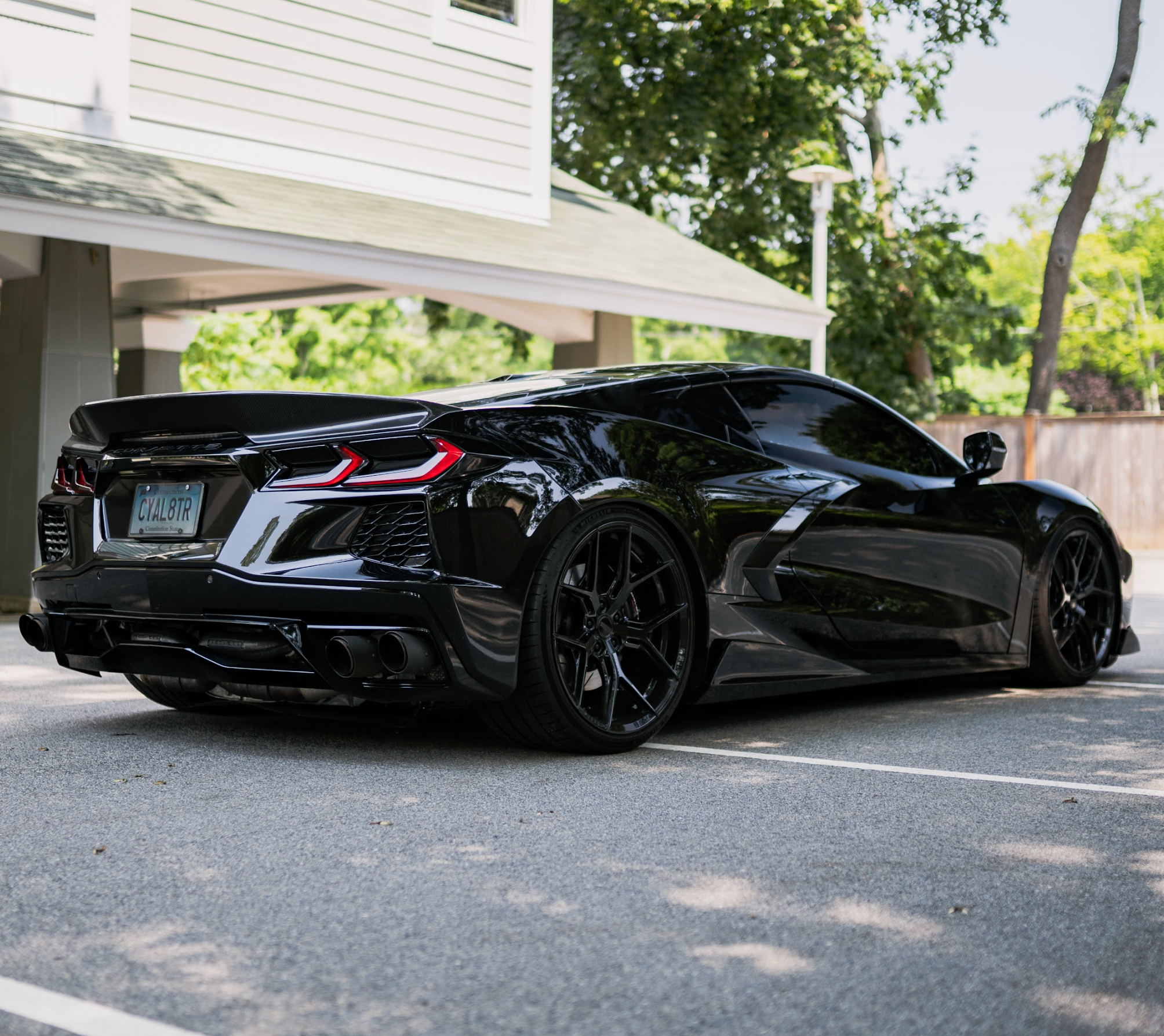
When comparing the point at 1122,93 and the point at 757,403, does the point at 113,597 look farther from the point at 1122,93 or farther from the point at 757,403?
the point at 1122,93

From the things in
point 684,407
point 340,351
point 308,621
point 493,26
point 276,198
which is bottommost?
point 308,621

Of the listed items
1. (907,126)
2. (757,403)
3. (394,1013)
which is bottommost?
(394,1013)

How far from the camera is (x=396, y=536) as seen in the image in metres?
4.38

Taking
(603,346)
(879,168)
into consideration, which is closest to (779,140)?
(879,168)

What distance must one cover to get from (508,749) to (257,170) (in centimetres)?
759

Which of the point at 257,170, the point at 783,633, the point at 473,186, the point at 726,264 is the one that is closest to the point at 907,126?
the point at 726,264

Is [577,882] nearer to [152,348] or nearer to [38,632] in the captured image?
[38,632]

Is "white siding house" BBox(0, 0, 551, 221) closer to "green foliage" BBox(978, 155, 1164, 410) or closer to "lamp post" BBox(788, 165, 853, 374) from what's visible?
→ "lamp post" BBox(788, 165, 853, 374)

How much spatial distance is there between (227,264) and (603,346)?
158 inches

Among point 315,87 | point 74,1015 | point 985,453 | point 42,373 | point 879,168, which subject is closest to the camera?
point 74,1015

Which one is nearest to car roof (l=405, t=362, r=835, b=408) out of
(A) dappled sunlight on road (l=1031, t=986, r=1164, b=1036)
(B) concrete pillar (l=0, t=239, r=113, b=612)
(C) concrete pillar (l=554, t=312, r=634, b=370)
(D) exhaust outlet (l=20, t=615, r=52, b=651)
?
(D) exhaust outlet (l=20, t=615, r=52, b=651)

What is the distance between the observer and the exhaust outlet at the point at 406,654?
4.32m

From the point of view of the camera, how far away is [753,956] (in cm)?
279

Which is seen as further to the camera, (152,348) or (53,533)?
(152,348)
